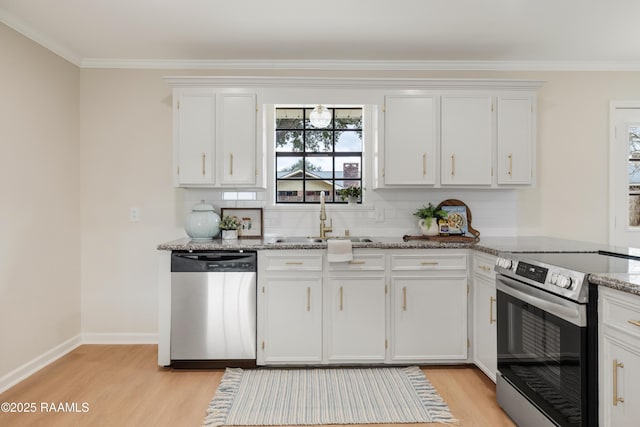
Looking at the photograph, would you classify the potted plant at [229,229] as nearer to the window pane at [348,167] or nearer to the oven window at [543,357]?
the window pane at [348,167]

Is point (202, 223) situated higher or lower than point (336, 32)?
lower

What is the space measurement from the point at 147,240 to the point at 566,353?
3255mm

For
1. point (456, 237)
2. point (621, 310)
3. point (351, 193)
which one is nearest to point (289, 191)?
point (351, 193)

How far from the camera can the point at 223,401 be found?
2537mm

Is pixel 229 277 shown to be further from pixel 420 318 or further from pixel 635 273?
pixel 635 273

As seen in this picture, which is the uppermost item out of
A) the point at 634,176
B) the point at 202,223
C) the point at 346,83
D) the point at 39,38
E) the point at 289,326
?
the point at 39,38

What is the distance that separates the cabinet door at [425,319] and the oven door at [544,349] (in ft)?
1.74

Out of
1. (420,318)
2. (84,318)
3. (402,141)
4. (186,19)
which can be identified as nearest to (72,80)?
(186,19)

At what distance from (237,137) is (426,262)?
1804 millimetres

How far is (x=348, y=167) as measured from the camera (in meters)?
3.79

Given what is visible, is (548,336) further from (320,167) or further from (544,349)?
(320,167)

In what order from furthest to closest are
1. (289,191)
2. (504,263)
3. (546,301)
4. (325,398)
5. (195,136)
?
(289,191) < (195,136) < (325,398) < (504,263) < (546,301)

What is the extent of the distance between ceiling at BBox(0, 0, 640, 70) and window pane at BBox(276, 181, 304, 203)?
3.48 ft

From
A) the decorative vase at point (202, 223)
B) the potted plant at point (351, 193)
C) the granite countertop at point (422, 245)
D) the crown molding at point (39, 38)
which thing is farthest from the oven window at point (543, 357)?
the crown molding at point (39, 38)
